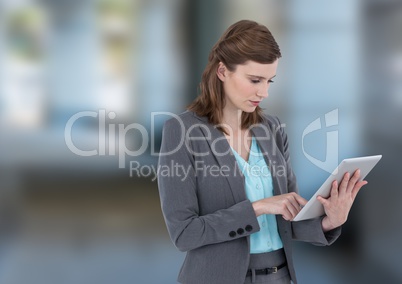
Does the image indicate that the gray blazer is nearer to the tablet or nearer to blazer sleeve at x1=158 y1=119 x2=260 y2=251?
blazer sleeve at x1=158 y1=119 x2=260 y2=251

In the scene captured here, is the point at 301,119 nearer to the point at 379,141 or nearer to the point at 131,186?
the point at 379,141

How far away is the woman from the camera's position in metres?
1.42

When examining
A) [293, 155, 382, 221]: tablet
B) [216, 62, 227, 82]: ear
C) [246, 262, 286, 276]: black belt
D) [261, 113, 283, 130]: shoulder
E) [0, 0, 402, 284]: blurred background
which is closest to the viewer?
[293, 155, 382, 221]: tablet

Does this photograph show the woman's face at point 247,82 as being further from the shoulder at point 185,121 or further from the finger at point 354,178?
the finger at point 354,178

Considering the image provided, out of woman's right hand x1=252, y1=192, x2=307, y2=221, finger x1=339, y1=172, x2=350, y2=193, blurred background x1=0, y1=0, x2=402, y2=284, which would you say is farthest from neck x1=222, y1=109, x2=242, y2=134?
blurred background x1=0, y1=0, x2=402, y2=284

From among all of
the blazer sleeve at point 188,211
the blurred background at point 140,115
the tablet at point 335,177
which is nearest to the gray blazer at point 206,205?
the blazer sleeve at point 188,211

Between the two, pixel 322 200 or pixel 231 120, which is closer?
pixel 322 200

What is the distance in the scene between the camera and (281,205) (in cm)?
139

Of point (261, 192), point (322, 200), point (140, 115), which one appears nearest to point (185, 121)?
point (261, 192)

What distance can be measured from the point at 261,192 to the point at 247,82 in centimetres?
33

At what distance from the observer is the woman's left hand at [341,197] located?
4.61 ft

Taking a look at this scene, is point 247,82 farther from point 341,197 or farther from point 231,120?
point 341,197

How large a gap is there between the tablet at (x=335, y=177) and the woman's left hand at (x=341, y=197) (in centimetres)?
1

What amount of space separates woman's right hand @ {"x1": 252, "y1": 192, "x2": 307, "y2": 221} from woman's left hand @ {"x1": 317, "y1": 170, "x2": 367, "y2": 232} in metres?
0.07
